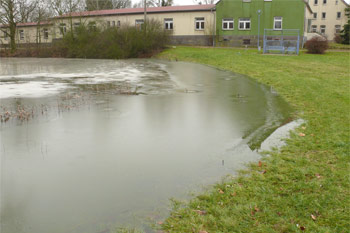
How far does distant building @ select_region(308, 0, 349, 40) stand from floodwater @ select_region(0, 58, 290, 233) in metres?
61.0

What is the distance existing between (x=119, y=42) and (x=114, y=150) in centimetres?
3137

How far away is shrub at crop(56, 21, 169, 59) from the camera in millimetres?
35750

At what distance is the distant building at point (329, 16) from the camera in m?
64.8

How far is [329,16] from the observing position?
215 feet

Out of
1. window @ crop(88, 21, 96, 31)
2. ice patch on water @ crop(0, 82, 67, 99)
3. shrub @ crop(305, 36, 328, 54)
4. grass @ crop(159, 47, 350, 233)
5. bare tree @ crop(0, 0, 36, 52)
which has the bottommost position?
grass @ crop(159, 47, 350, 233)

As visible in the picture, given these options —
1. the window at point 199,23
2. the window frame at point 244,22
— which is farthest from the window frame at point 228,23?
the window at point 199,23

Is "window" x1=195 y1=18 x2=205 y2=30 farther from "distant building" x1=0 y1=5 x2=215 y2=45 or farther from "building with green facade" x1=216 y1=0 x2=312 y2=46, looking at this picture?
"building with green facade" x1=216 y1=0 x2=312 y2=46

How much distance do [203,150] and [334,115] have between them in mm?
4706

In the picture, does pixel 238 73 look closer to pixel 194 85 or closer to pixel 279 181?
pixel 194 85

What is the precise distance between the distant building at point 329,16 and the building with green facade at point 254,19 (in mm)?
24605

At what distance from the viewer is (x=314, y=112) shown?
9.70 m

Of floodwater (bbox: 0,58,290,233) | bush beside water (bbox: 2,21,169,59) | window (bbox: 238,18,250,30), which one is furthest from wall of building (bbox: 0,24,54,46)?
floodwater (bbox: 0,58,290,233)

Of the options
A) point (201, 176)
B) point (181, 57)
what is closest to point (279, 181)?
point (201, 176)

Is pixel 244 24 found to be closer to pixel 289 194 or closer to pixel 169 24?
pixel 169 24
